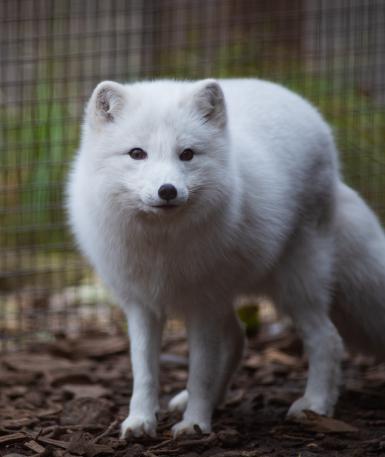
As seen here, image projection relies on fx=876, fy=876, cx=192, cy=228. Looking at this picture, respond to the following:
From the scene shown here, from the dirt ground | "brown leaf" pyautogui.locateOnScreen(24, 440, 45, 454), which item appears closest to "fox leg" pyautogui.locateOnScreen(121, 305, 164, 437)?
the dirt ground

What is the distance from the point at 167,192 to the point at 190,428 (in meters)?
1.16

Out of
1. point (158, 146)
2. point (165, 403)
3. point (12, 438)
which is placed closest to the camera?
point (158, 146)

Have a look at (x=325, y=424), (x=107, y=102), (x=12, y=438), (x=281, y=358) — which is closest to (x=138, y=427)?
(x=12, y=438)

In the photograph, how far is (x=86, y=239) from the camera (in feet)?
12.6

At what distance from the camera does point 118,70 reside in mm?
5719

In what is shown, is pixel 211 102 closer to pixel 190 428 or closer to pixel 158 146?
pixel 158 146

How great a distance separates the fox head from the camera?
10.9 ft

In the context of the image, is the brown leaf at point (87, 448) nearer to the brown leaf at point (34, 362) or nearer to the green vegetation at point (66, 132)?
the brown leaf at point (34, 362)

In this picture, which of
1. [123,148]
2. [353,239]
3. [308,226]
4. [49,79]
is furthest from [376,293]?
[49,79]

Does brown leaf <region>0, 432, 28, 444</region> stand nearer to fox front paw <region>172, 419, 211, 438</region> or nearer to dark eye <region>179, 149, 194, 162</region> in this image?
fox front paw <region>172, 419, 211, 438</region>

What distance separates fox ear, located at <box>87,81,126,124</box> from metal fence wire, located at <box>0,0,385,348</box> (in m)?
2.03

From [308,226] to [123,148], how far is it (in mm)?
1125

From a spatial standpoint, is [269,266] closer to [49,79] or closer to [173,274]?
[173,274]

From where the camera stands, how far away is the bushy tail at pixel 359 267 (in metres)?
4.38
